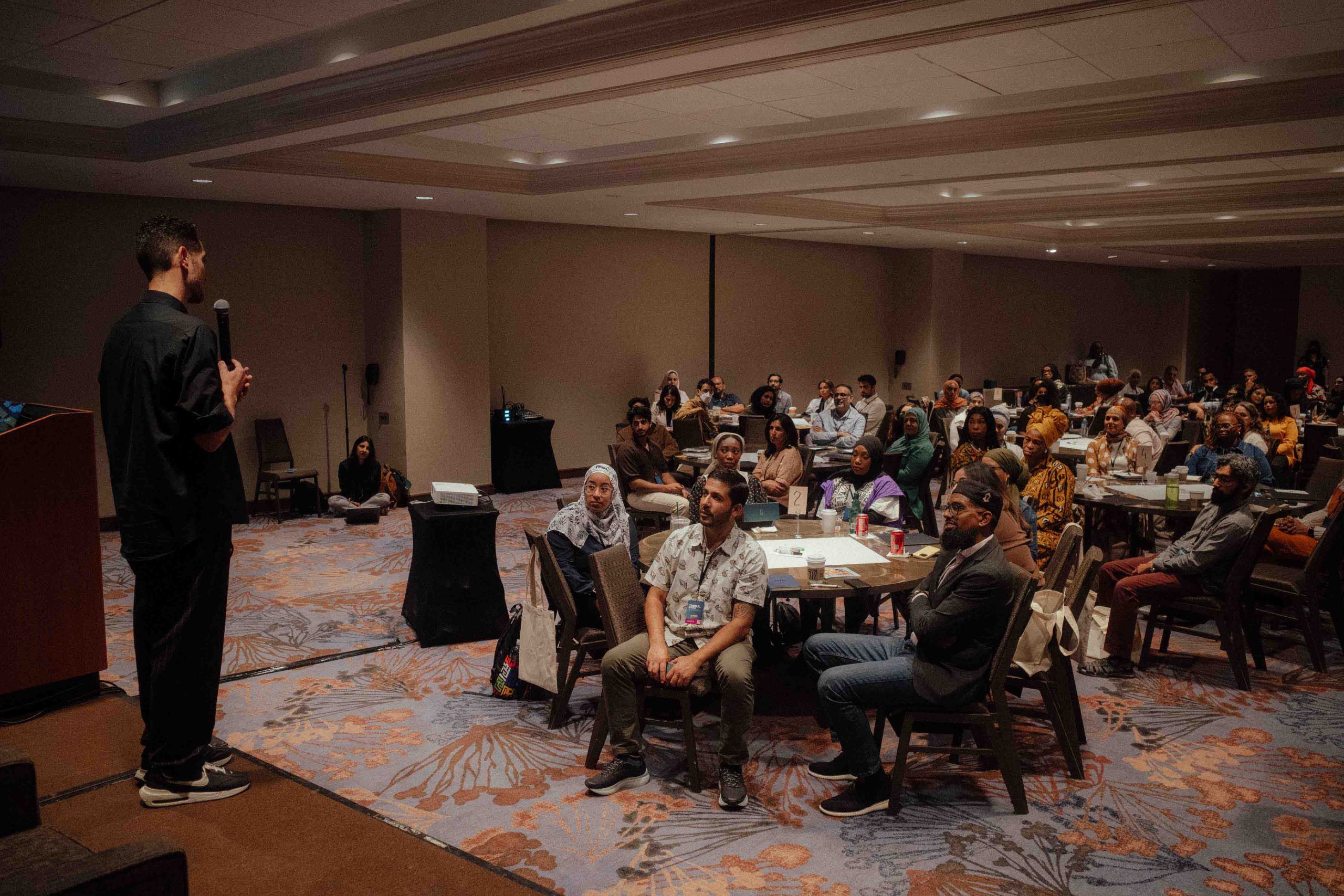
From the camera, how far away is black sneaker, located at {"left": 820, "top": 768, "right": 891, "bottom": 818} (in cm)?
387

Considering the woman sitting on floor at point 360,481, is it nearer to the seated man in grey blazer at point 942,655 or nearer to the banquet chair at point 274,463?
the banquet chair at point 274,463

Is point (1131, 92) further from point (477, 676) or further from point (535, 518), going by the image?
point (535, 518)

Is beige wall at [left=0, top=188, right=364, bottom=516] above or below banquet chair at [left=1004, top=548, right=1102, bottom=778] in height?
above

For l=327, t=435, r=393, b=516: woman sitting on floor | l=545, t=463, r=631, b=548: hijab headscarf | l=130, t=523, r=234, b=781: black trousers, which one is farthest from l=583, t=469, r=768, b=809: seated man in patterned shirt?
l=327, t=435, r=393, b=516: woman sitting on floor

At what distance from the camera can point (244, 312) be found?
10062mm

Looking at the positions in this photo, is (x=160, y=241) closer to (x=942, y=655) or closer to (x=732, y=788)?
(x=732, y=788)

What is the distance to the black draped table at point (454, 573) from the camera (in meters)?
5.87

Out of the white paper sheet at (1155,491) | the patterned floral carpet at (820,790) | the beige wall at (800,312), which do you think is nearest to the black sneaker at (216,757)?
the patterned floral carpet at (820,790)

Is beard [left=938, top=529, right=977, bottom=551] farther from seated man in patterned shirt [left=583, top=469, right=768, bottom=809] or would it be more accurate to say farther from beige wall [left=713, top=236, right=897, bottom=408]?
beige wall [left=713, top=236, right=897, bottom=408]

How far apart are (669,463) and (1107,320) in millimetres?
15148

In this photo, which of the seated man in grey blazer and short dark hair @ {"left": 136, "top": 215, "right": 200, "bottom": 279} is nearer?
short dark hair @ {"left": 136, "top": 215, "right": 200, "bottom": 279}

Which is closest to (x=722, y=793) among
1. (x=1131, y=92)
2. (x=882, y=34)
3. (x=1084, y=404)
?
(x=882, y=34)

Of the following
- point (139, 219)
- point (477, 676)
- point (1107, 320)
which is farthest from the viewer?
point (1107, 320)

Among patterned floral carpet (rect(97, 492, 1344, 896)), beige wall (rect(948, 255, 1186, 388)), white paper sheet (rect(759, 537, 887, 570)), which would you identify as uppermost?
beige wall (rect(948, 255, 1186, 388))
